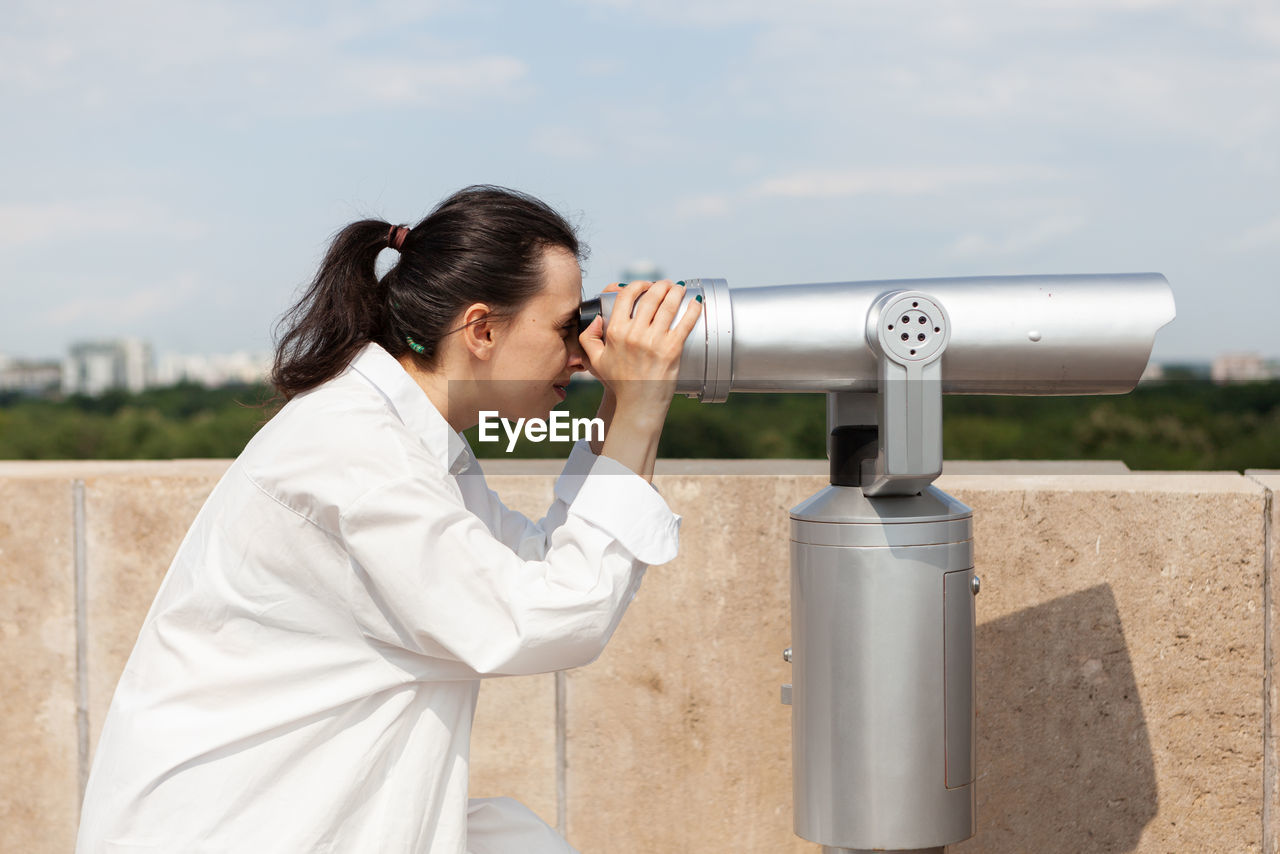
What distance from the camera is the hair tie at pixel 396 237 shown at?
6.62ft

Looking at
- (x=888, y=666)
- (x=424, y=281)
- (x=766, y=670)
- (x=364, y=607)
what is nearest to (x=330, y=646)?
(x=364, y=607)

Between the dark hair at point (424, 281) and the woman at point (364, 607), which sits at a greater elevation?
the dark hair at point (424, 281)

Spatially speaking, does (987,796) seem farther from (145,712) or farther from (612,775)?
(145,712)

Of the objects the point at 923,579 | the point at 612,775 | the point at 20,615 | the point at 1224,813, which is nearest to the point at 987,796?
Result: the point at 1224,813

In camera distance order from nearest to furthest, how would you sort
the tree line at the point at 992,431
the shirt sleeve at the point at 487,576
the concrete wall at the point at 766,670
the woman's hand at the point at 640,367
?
the shirt sleeve at the point at 487,576 < the woman's hand at the point at 640,367 < the concrete wall at the point at 766,670 < the tree line at the point at 992,431

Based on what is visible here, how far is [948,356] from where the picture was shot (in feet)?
6.27

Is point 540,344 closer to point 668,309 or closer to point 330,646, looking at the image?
point 668,309

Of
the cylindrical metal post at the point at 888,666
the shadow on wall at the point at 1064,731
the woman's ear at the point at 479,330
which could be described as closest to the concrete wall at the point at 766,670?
the shadow on wall at the point at 1064,731

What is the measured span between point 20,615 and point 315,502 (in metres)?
1.96

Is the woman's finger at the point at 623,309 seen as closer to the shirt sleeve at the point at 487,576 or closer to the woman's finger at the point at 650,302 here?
the woman's finger at the point at 650,302

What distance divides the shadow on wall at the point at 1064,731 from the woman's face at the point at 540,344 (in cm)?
139

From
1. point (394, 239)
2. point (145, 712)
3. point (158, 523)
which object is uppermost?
point (394, 239)

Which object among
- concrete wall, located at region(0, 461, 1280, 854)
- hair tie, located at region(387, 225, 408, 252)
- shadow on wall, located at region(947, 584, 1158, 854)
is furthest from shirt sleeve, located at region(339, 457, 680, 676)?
shadow on wall, located at region(947, 584, 1158, 854)

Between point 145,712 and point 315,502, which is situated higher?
point 315,502
